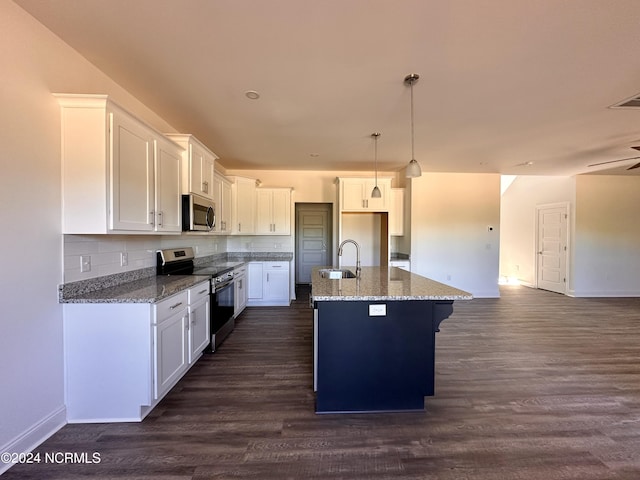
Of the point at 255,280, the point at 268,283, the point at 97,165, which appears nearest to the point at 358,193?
the point at 268,283

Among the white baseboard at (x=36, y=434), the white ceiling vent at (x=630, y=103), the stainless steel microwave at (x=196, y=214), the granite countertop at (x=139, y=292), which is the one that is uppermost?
the white ceiling vent at (x=630, y=103)

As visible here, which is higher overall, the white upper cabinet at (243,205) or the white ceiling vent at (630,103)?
the white ceiling vent at (630,103)

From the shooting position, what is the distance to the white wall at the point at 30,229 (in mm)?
1609

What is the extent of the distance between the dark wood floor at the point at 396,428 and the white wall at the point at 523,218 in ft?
14.1

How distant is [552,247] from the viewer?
654 centimetres

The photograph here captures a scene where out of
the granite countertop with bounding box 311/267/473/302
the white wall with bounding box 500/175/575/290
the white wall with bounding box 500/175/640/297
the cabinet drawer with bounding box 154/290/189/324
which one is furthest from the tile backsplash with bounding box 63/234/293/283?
the white wall with bounding box 500/175/575/290

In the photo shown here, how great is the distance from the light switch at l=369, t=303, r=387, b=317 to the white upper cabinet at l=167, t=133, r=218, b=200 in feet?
7.65

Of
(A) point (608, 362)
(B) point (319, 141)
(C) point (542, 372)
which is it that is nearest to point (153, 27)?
(B) point (319, 141)

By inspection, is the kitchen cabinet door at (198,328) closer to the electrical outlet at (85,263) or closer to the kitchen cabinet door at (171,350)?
the kitchen cabinet door at (171,350)

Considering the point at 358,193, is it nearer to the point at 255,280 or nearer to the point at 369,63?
the point at 255,280

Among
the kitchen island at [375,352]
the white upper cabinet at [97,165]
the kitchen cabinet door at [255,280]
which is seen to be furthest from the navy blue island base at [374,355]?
the kitchen cabinet door at [255,280]

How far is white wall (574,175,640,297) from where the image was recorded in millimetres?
5848

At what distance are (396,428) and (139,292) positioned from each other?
216 centimetres

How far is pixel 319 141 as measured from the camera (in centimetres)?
395
